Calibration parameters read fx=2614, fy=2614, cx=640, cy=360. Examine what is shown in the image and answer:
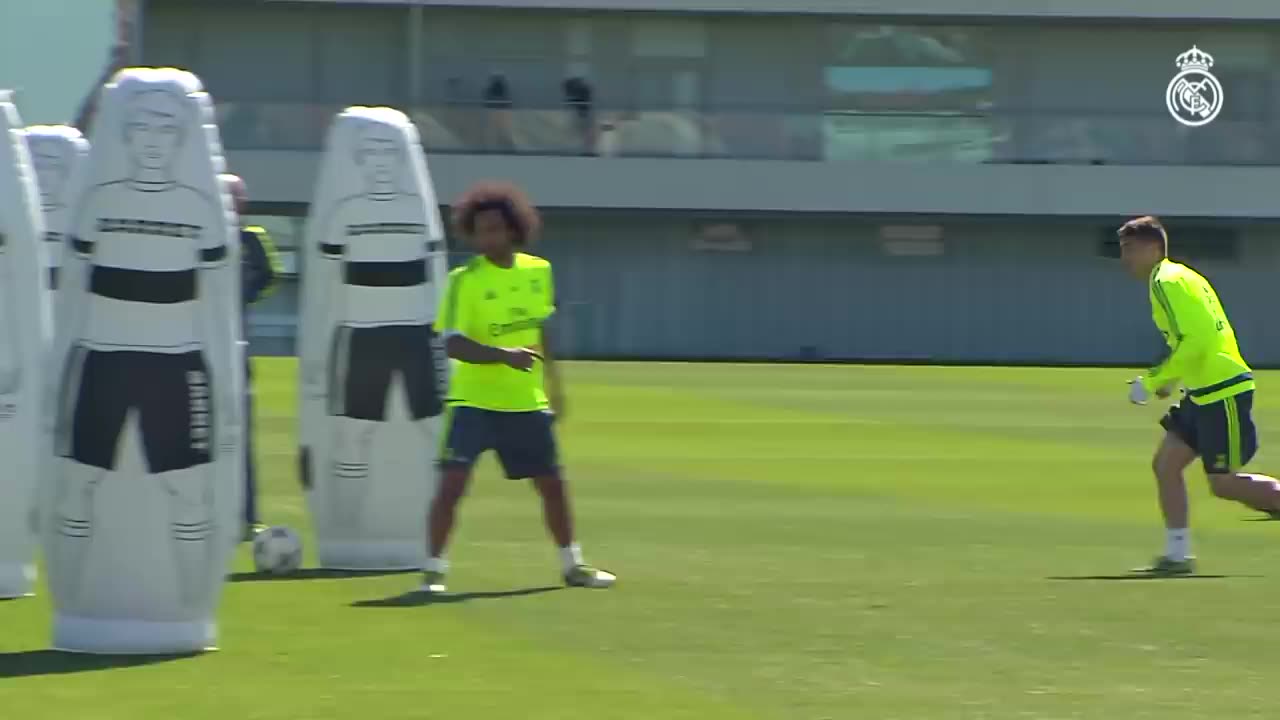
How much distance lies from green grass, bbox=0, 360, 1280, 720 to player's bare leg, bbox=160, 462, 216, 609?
12.2 inches

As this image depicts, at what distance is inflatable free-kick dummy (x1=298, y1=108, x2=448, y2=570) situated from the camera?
42.1ft

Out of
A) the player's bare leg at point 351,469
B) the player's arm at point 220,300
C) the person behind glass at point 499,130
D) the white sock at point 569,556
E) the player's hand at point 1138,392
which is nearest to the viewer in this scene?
the player's arm at point 220,300

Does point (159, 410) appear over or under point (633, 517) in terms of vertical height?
over

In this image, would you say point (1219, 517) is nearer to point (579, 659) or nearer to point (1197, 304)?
point (1197, 304)

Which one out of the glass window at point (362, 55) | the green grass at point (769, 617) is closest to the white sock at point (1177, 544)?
the green grass at point (769, 617)

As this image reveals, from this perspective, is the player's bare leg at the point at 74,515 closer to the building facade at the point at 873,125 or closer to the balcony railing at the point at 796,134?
the balcony railing at the point at 796,134

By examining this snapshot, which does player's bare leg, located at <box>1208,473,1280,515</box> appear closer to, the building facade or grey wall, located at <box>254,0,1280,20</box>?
the building facade

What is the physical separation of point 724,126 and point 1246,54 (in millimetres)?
11497

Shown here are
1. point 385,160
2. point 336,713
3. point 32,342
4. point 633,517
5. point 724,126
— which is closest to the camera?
point 336,713

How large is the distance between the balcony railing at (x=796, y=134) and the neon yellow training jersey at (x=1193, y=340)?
3791cm

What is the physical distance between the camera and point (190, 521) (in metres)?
9.52

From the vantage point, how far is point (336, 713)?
8.16 m

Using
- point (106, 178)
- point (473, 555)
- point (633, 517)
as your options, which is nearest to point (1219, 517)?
point (633, 517)

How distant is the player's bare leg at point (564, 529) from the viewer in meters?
11.8
